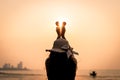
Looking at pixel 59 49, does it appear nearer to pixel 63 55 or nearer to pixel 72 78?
pixel 63 55

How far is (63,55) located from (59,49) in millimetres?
642

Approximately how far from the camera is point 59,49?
92.5 ft

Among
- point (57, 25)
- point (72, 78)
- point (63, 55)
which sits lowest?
point (72, 78)

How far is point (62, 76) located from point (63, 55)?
1.74 meters

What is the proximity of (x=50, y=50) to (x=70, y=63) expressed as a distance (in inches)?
78.1

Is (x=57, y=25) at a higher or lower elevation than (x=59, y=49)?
higher

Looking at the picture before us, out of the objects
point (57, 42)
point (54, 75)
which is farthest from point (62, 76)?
point (57, 42)

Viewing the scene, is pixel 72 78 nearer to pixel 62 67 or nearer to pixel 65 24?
pixel 62 67

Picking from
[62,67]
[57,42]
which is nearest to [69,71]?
[62,67]

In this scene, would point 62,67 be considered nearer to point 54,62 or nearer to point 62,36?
point 54,62

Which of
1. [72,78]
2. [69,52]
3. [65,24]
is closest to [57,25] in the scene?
[65,24]

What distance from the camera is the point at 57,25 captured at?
96.5 ft

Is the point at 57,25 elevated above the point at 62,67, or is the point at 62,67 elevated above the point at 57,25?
the point at 57,25

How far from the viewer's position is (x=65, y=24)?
29.5 metres
